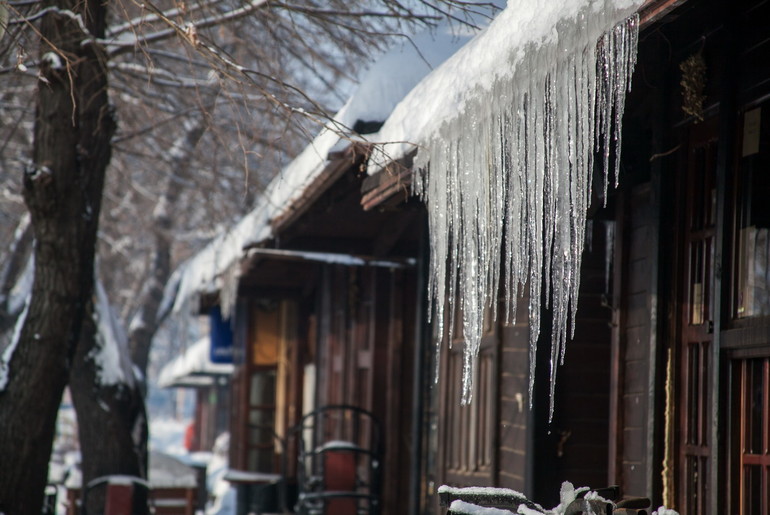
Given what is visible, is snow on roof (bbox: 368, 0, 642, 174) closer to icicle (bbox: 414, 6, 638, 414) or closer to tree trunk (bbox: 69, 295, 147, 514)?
icicle (bbox: 414, 6, 638, 414)

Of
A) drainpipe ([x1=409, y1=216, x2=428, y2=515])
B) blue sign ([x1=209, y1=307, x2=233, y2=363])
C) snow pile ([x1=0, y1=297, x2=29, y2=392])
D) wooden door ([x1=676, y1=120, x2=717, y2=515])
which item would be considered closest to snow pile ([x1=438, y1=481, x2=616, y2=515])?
wooden door ([x1=676, y1=120, x2=717, y2=515])

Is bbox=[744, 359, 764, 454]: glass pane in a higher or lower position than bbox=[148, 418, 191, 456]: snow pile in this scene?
higher

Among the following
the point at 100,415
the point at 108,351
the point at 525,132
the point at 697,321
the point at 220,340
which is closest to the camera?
the point at 525,132

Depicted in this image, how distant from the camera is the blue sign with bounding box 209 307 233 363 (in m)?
17.4

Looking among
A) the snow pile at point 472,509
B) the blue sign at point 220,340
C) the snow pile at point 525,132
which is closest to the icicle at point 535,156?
the snow pile at point 525,132

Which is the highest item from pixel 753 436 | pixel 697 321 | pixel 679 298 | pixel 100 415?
pixel 679 298

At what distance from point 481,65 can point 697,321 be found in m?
1.43

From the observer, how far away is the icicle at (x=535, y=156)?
3.80 meters

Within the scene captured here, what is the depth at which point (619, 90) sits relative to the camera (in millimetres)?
3840

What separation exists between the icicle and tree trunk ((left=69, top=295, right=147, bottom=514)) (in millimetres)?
→ 5649

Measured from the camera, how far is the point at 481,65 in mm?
4434

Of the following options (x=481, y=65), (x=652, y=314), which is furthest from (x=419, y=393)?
(x=481, y=65)

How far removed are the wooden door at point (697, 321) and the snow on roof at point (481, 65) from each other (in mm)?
1022

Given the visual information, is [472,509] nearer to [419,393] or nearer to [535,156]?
[535,156]
